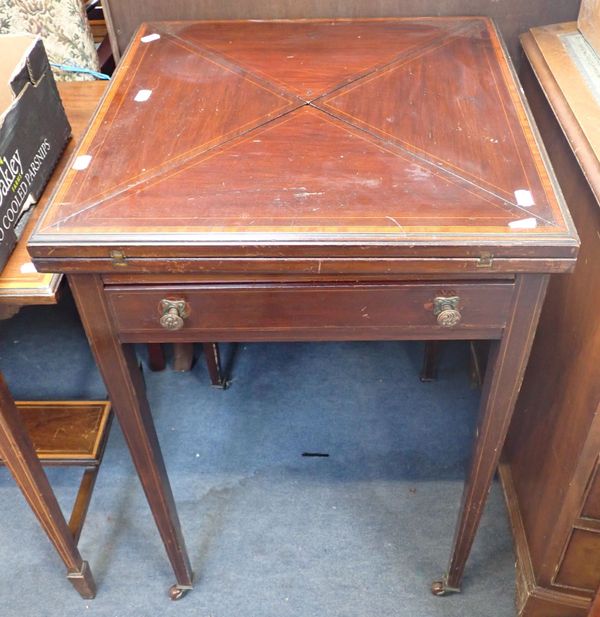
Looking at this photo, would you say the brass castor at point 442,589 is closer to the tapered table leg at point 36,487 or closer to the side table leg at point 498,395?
the side table leg at point 498,395

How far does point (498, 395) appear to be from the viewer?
3.03 ft

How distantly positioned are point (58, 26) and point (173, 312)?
3.05 ft

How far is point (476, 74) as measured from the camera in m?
1.06

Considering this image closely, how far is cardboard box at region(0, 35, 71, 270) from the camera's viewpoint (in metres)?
0.93

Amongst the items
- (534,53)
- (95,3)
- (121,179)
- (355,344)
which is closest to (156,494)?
(121,179)

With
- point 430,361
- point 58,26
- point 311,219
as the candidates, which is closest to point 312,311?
point 311,219

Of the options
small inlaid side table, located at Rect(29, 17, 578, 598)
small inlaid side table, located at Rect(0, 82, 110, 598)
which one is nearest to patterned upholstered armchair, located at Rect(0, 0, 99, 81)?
small inlaid side table, located at Rect(0, 82, 110, 598)

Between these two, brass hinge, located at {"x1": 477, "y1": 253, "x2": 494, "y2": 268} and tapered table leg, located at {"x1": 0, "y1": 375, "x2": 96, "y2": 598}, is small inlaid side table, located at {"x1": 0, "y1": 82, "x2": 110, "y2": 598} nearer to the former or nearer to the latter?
tapered table leg, located at {"x1": 0, "y1": 375, "x2": 96, "y2": 598}

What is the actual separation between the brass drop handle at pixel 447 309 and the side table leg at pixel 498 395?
0.07 m

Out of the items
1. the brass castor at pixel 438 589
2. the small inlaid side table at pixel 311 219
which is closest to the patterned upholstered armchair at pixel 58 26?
the small inlaid side table at pixel 311 219

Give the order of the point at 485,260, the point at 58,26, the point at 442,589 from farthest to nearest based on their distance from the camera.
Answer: the point at 58,26
the point at 442,589
the point at 485,260

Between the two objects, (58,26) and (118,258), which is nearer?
(118,258)

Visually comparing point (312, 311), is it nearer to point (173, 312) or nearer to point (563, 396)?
point (173, 312)

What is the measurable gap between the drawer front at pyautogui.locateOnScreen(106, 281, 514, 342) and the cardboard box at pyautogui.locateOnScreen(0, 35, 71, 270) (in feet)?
0.79
